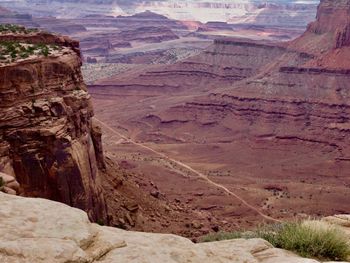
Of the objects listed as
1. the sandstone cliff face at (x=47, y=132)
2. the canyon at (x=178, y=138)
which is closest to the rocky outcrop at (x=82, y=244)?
the canyon at (x=178, y=138)

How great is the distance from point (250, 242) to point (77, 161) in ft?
49.8

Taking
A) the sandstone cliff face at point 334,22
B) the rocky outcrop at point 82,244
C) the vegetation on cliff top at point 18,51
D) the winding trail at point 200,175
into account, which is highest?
the vegetation on cliff top at point 18,51

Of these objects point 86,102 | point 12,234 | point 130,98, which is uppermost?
point 12,234

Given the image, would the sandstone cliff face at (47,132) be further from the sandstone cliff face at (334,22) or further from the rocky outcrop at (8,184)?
the sandstone cliff face at (334,22)

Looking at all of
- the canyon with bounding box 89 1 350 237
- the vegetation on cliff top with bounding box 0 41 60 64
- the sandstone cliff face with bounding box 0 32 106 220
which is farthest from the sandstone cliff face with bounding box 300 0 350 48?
the sandstone cliff face with bounding box 0 32 106 220

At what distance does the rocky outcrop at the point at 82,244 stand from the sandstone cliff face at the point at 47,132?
41.4ft

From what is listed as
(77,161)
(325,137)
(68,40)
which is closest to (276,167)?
(325,137)

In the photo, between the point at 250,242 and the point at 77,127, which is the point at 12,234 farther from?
the point at 77,127

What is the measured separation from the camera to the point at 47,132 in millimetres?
22906

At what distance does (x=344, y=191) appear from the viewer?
5672 centimetres

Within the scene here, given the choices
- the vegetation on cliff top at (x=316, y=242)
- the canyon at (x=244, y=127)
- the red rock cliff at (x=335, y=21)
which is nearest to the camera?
the vegetation on cliff top at (x=316, y=242)

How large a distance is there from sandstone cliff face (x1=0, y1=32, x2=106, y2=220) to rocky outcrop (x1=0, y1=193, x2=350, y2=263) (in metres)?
12.6

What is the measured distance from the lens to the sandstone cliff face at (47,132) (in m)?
22.3

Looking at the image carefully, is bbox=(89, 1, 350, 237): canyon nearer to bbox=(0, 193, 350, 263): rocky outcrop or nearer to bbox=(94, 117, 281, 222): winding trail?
bbox=(94, 117, 281, 222): winding trail
